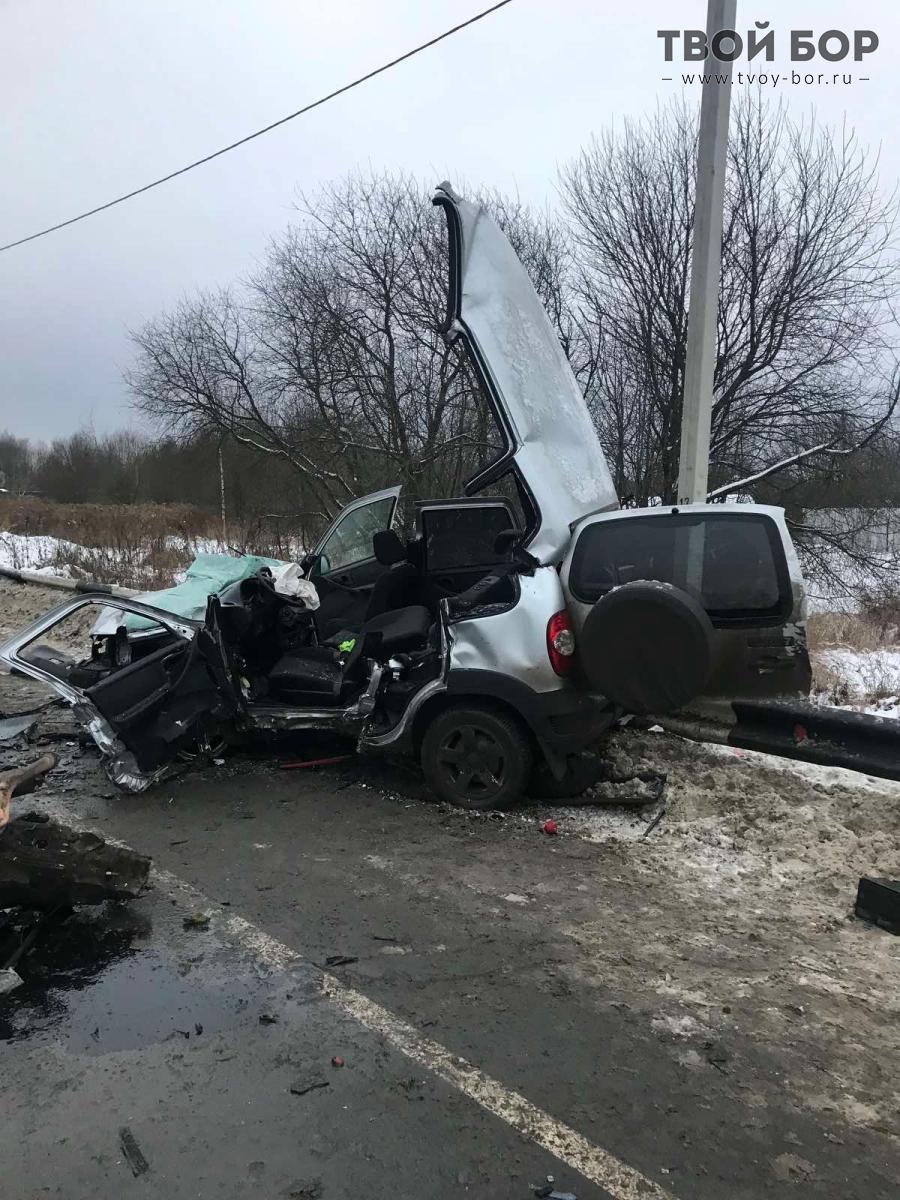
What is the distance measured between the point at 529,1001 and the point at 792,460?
30.9 ft

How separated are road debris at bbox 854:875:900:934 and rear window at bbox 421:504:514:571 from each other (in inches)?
143

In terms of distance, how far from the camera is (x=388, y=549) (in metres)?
6.39

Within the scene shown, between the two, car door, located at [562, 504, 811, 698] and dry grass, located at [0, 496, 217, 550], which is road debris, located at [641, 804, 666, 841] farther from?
dry grass, located at [0, 496, 217, 550]

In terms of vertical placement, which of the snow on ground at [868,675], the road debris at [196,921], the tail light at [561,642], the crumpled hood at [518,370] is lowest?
the road debris at [196,921]

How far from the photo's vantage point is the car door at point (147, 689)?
5332 mm

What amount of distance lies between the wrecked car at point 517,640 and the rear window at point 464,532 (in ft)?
2.73

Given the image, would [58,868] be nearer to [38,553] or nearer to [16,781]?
[16,781]

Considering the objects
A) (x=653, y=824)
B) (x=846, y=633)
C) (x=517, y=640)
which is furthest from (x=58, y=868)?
(x=846, y=633)

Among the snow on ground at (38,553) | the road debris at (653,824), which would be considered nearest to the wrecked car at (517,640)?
the road debris at (653,824)

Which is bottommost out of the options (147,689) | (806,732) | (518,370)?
(147,689)

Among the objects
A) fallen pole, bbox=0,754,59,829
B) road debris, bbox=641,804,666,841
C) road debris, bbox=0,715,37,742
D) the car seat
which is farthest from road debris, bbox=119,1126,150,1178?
road debris, bbox=0,715,37,742

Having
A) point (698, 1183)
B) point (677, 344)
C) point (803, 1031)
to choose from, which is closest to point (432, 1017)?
point (698, 1183)

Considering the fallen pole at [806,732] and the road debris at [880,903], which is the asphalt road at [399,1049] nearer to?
the road debris at [880,903]

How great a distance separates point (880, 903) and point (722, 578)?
1.80 meters
